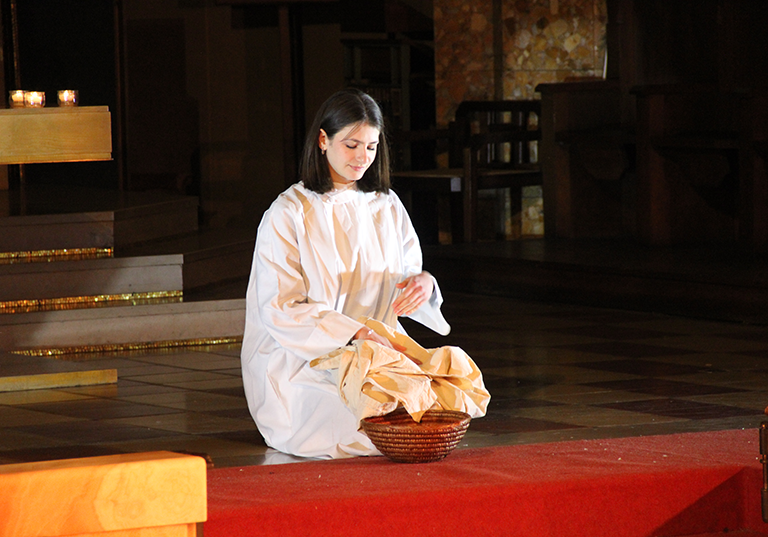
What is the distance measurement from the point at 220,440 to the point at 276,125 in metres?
6.71

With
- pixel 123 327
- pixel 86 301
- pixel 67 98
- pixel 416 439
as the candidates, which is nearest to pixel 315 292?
pixel 416 439

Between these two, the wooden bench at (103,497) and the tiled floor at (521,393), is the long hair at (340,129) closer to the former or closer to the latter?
the tiled floor at (521,393)

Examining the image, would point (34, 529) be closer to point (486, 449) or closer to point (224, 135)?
point (486, 449)

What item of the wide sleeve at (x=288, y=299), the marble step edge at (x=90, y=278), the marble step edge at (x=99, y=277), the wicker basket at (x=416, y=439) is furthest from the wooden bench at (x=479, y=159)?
the wicker basket at (x=416, y=439)

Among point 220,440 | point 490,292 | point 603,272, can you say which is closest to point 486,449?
point 220,440

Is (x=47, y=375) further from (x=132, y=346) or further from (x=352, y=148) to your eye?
(x=352, y=148)

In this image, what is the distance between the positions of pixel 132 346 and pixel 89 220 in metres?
1.00

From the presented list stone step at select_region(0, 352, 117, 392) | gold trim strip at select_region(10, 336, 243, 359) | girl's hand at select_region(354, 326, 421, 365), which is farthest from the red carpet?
gold trim strip at select_region(10, 336, 243, 359)

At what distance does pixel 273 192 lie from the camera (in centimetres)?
1117

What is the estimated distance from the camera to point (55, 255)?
7.39 metres

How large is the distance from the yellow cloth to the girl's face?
542 mm

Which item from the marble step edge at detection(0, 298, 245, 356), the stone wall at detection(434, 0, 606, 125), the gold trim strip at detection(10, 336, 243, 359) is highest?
the stone wall at detection(434, 0, 606, 125)

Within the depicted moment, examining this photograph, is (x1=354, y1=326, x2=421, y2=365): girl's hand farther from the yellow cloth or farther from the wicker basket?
the wicker basket

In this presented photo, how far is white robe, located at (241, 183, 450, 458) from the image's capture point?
14.0ft
